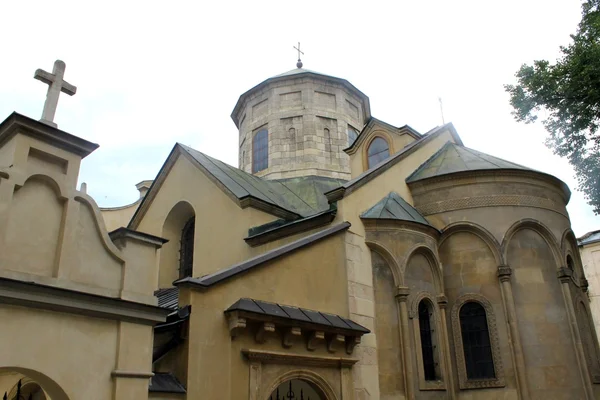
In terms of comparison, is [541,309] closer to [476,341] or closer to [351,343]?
[476,341]

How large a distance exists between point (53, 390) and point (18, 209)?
197 cm

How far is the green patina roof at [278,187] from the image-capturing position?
46.4 ft

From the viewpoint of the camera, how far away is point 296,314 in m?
9.06

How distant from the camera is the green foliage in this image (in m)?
10.7

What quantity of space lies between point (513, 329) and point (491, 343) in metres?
0.57

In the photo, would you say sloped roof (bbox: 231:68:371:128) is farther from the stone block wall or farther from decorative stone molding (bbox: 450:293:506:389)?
decorative stone molding (bbox: 450:293:506:389)

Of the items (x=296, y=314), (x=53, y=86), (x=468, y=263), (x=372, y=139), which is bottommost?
(x=296, y=314)

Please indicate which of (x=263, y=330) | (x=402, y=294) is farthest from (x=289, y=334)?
(x=402, y=294)

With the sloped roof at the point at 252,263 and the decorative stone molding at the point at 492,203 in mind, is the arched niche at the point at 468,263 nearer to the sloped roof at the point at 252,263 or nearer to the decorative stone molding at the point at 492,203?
the decorative stone molding at the point at 492,203

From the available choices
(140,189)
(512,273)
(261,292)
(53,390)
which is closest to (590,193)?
(512,273)

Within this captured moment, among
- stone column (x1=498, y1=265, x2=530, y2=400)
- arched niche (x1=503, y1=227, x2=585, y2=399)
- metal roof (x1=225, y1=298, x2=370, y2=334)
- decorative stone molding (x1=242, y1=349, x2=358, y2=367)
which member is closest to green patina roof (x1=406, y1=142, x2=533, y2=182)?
arched niche (x1=503, y1=227, x2=585, y2=399)

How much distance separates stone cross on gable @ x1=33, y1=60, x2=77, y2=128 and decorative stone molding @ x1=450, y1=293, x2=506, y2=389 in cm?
938

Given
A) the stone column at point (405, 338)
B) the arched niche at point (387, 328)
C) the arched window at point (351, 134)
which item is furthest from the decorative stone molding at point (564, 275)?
the arched window at point (351, 134)

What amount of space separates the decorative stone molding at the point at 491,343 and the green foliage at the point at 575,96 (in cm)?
368
